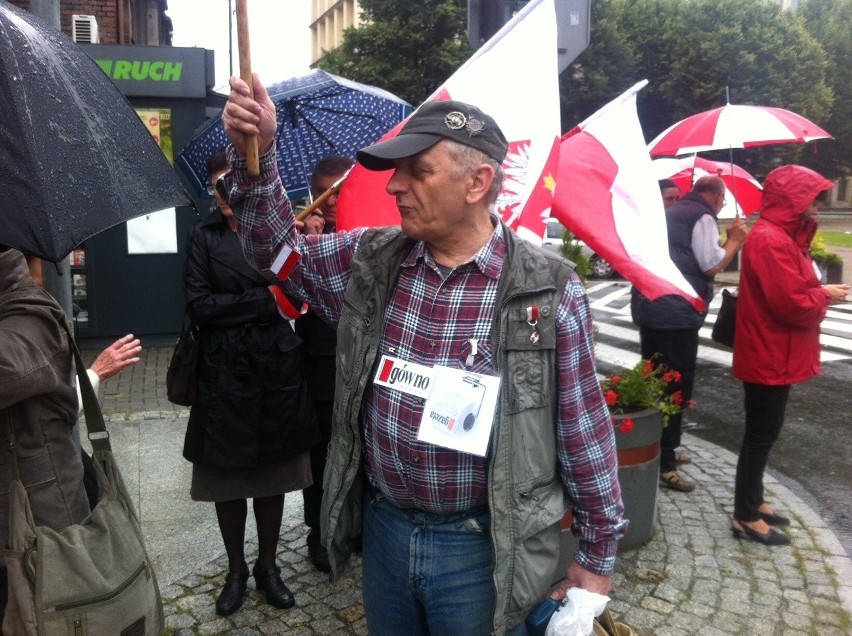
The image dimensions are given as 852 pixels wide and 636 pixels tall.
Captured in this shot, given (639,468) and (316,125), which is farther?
(316,125)

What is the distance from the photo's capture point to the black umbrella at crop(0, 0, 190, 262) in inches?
72.9

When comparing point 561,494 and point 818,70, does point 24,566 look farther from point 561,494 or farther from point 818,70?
point 818,70

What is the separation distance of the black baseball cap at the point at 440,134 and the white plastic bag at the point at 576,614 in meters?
1.06

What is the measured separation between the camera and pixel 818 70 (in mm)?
35031

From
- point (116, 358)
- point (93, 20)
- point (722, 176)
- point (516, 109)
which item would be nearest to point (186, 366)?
point (116, 358)

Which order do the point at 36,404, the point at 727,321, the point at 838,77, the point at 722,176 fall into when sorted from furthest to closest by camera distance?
the point at 838,77 → the point at 722,176 → the point at 727,321 → the point at 36,404

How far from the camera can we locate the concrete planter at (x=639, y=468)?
4262mm

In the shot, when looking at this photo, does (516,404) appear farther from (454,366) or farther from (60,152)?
(60,152)

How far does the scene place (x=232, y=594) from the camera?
376 centimetres

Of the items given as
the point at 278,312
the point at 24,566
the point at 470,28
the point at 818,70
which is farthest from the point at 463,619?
the point at 818,70

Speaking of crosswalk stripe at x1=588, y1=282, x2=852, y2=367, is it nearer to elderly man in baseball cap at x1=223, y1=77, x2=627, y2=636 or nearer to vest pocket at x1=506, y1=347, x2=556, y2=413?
elderly man in baseball cap at x1=223, y1=77, x2=627, y2=636

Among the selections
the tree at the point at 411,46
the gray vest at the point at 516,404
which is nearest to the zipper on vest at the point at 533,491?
the gray vest at the point at 516,404

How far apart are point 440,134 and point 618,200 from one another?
6.42ft

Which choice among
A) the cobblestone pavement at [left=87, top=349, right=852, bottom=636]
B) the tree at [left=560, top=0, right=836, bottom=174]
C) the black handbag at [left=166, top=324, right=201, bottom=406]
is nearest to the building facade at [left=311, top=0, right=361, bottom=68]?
the tree at [left=560, top=0, right=836, bottom=174]
